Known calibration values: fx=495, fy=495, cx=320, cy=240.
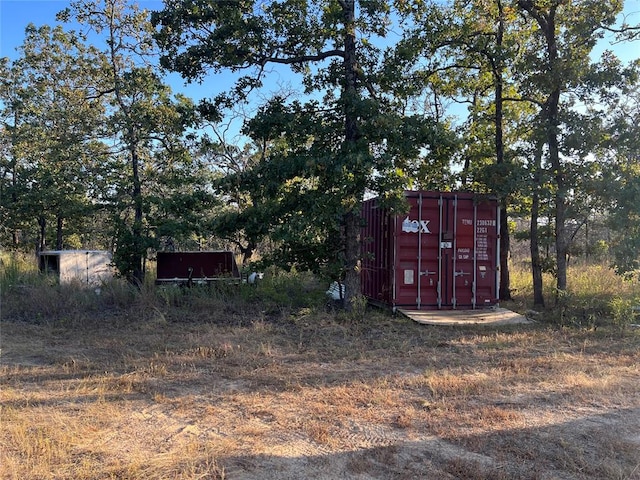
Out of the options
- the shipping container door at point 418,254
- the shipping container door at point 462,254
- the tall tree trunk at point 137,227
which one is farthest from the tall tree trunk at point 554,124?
the tall tree trunk at point 137,227

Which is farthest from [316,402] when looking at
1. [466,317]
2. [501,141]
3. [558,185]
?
[501,141]

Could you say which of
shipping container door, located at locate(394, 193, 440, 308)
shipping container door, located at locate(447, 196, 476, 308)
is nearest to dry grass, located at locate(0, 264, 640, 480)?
shipping container door, located at locate(394, 193, 440, 308)

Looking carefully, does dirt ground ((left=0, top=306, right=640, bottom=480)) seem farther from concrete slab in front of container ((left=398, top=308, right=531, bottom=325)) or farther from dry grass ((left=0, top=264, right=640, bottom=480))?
concrete slab in front of container ((left=398, top=308, right=531, bottom=325))

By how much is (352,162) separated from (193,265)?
7185 mm

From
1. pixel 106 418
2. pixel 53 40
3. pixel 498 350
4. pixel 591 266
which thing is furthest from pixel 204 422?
pixel 53 40

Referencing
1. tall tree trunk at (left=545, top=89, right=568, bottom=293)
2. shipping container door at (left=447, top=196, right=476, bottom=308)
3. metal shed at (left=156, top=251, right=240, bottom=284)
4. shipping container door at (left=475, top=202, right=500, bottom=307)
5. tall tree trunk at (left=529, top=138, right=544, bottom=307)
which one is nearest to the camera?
tall tree trunk at (left=545, top=89, right=568, bottom=293)

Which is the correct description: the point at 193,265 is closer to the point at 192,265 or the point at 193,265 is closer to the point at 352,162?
the point at 192,265

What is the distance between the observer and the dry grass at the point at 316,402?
12.7ft

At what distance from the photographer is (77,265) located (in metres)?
17.0

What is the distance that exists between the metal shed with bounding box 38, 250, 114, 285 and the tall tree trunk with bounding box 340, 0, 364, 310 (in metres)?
8.87

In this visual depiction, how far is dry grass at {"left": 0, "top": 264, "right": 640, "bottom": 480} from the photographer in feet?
12.7

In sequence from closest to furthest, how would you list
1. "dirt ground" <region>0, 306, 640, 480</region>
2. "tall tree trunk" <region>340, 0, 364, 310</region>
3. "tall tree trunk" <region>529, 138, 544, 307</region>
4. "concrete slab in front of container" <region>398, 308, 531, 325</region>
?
"dirt ground" <region>0, 306, 640, 480</region>
"tall tree trunk" <region>340, 0, 364, 310</region>
"concrete slab in front of container" <region>398, 308, 531, 325</region>
"tall tree trunk" <region>529, 138, 544, 307</region>

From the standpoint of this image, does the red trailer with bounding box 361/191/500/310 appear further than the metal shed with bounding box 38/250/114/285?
No

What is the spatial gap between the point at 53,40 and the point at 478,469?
25.5 metres
